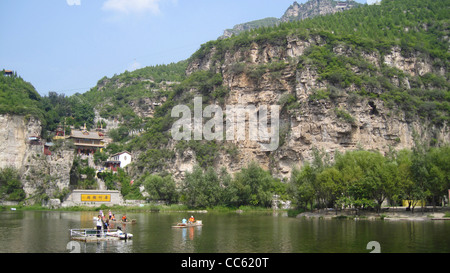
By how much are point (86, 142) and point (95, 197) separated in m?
24.1

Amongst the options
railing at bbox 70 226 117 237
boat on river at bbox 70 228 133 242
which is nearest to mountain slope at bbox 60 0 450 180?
boat on river at bbox 70 228 133 242

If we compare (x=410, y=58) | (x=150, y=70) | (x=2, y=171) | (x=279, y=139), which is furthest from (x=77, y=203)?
(x=150, y=70)

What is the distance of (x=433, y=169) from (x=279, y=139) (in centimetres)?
4091

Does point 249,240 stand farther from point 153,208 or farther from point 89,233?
point 153,208

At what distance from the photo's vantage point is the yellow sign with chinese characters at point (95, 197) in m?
68.4

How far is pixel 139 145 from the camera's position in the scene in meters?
90.4

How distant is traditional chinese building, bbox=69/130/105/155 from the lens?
88.1 meters

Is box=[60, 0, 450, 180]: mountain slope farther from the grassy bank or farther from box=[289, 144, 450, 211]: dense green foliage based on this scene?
box=[289, 144, 450, 211]: dense green foliage

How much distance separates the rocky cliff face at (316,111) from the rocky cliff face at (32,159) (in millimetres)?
29156

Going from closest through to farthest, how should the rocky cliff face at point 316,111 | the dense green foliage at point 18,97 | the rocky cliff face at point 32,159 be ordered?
the rocky cliff face at point 32,159, the rocky cliff face at point 316,111, the dense green foliage at point 18,97

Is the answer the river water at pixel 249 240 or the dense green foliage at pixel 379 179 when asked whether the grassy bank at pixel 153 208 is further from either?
the river water at pixel 249 240

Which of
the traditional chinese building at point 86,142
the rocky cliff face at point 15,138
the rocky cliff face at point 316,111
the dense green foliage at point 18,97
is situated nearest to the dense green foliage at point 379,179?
the rocky cliff face at point 316,111

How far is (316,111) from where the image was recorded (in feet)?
256

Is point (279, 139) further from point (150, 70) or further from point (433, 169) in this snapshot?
point (150, 70)
